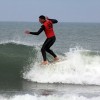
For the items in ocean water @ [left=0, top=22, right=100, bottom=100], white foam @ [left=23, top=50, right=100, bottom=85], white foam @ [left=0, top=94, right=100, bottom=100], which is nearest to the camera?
white foam @ [left=0, top=94, right=100, bottom=100]

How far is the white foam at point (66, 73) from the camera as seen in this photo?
14.9m

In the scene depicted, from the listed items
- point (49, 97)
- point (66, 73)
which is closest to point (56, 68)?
point (66, 73)

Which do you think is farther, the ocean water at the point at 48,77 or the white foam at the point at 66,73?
the white foam at the point at 66,73

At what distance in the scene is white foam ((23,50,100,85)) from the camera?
14.9 meters

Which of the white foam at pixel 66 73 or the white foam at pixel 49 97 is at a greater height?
the white foam at pixel 49 97

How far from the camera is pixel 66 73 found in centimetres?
1527

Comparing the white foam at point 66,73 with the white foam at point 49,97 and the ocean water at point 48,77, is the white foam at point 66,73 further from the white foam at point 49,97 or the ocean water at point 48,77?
the white foam at point 49,97

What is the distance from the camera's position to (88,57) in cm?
1714

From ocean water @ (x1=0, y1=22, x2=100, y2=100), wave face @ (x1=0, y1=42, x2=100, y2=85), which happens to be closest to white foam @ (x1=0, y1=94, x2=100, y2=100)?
ocean water @ (x1=0, y1=22, x2=100, y2=100)

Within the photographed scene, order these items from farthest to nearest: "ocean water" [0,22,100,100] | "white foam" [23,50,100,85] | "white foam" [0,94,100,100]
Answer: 1. "white foam" [23,50,100,85]
2. "ocean water" [0,22,100,100]
3. "white foam" [0,94,100,100]

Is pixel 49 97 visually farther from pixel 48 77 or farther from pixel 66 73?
pixel 66 73

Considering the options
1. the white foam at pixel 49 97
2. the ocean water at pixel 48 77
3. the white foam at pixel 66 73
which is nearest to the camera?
the white foam at pixel 49 97

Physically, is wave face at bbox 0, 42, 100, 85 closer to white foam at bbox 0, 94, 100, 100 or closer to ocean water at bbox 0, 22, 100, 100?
ocean water at bbox 0, 22, 100, 100

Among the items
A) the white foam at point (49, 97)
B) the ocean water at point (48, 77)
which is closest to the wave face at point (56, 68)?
the ocean water at point (48, 77)
